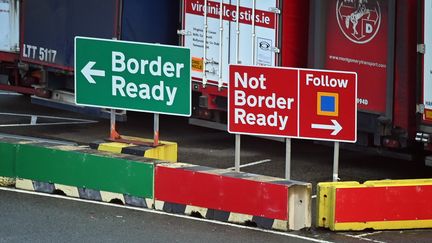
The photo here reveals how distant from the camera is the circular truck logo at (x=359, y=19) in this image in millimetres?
13414

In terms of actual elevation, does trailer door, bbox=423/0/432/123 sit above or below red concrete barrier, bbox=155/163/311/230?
above

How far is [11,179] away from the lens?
12594 mm

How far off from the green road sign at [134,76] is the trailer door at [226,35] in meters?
2.86

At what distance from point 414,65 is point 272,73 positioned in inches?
102

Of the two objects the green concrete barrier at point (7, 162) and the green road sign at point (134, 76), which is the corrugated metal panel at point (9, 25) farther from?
the green road sign at point (134, 76)

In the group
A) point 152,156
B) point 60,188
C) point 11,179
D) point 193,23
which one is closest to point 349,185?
point 152,156

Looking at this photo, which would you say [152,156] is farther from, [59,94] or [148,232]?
[59,94]

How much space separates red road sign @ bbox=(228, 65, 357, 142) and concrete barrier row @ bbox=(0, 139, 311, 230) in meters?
0.63

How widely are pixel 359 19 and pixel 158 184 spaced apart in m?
3.95

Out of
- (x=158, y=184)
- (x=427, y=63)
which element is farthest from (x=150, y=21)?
(x=158, y=184)

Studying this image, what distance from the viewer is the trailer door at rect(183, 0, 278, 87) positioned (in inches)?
575

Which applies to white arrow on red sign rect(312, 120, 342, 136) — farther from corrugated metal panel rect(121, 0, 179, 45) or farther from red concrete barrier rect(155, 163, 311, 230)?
corrugated metal panel rect(121, 0, 179, 45)

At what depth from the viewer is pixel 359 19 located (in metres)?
13.7

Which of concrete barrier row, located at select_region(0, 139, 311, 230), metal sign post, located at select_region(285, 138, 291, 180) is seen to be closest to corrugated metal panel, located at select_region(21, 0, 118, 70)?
concrete barrier row, located at select_region(0, 139, 311, 230)
